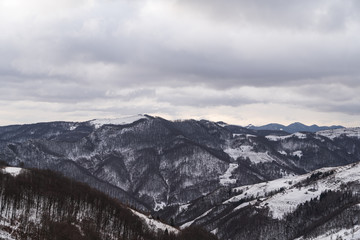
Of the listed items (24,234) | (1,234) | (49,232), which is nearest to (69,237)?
(49,232)

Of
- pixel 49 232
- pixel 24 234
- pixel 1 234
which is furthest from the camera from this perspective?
pixel 49 232

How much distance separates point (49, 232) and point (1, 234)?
3120 cm

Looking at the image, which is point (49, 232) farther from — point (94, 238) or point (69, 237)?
point (94, 238)

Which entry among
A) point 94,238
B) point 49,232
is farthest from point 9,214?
point 94,238

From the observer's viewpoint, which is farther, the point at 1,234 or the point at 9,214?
the point at 9,214

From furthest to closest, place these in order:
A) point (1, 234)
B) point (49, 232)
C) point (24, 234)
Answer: point (49, 232) → point (24, 234) → point (1, 234)

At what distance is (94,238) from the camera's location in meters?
199

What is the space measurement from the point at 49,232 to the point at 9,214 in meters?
22.8

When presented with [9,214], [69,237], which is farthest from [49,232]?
[9,214]

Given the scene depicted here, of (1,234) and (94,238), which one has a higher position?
(1,234)

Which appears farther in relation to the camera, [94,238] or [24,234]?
[94,238]

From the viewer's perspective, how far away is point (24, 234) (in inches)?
6885

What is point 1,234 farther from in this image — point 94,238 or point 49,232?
point 94,238

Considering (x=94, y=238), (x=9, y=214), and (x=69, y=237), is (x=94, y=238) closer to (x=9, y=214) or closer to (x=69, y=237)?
(x=69, y=237)
